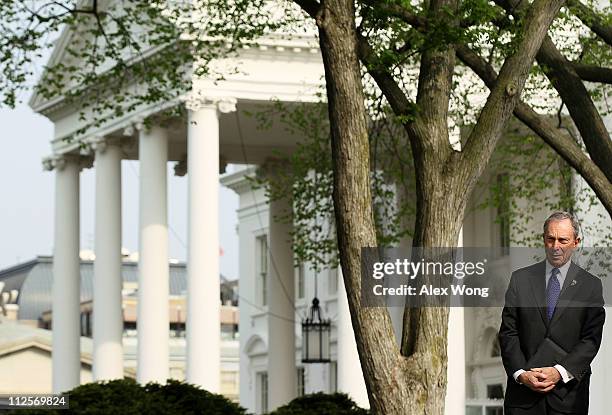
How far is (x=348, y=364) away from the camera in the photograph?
1619 inches

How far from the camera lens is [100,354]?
45.2 metres

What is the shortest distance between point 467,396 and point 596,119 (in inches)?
1092

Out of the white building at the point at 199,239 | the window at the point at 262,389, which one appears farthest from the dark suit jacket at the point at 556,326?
the window at the point at 262,389

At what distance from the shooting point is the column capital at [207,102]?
133 feet

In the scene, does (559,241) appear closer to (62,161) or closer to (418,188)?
(418,188)

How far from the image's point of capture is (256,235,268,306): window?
203 ft

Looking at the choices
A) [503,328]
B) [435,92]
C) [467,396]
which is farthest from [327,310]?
[503,328]

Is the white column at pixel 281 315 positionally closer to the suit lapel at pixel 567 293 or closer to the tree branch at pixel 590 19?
the tree branch at pixel 590 19

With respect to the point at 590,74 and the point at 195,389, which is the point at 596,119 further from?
the point at 195,389

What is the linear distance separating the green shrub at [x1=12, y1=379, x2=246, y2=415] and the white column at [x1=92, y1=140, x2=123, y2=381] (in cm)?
1621

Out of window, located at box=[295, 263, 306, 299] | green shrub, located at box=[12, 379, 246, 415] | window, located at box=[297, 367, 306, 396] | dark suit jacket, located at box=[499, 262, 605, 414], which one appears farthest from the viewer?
window, located at box=[295, 263, 306, 299]

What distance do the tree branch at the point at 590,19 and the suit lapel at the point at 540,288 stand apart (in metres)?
11.8

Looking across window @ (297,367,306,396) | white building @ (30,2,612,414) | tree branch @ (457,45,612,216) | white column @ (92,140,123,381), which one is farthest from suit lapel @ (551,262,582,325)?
window @ (297,367,306,396)

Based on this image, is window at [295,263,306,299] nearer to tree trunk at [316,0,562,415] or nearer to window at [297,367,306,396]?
window at [297,367,306,396]
